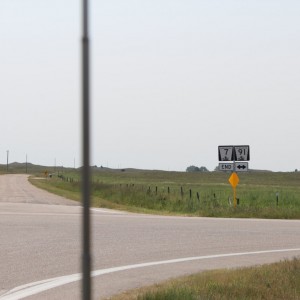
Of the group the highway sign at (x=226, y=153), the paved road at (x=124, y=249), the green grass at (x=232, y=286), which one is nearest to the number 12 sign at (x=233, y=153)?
the highway sign at (x=226, y=153)

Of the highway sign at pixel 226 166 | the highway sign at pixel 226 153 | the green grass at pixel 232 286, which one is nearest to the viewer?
the green grass at pixel 232 286

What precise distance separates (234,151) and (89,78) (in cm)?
2443

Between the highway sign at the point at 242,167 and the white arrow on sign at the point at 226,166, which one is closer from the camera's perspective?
the highway sign at the point at 242,167

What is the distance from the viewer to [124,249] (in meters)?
15.7

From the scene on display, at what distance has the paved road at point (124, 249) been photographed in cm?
1156

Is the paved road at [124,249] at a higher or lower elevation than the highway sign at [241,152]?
lower

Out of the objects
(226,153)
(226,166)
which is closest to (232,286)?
(226,153)

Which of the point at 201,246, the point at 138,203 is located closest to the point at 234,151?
the point at 138,203

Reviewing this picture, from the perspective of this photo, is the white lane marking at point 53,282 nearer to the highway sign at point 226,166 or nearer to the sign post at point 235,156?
the sign post at point 235,156

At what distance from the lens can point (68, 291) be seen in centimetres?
1072

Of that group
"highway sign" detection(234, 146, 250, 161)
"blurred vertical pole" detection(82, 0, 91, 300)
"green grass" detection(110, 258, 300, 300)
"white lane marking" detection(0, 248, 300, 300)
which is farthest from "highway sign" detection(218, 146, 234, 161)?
"blurred vertical pole" detection(82, 0, 91, 300)

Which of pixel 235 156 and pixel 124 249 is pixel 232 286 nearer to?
pixel 124 249

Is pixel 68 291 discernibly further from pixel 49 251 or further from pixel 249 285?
pixel 49 251

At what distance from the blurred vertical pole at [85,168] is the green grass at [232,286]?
4427mm
